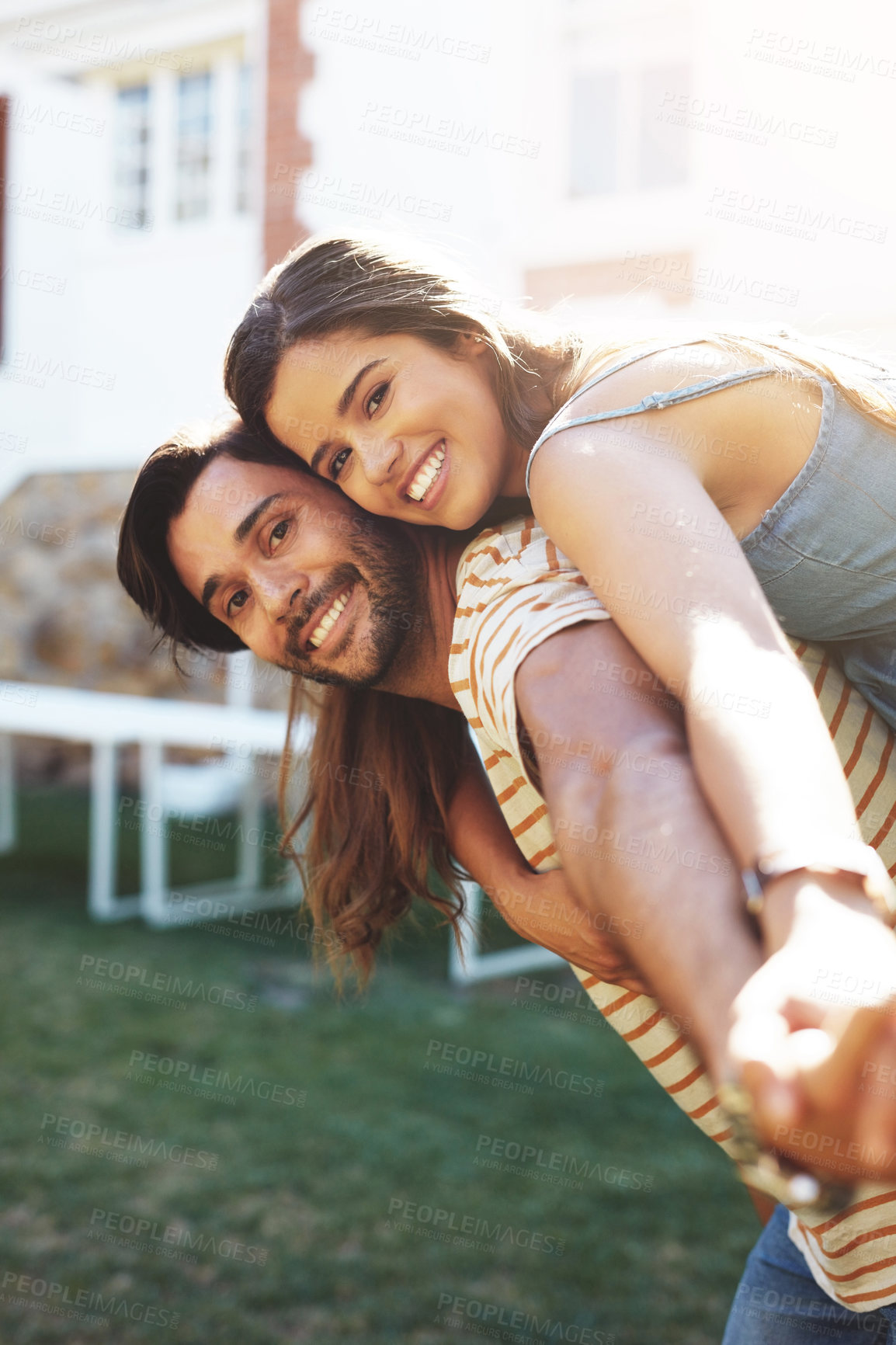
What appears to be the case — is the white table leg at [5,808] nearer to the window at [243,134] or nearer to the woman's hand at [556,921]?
the window at [243,134]

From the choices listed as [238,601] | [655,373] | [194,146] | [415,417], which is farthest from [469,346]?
[194,146]

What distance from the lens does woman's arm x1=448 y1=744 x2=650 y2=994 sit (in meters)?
1.31

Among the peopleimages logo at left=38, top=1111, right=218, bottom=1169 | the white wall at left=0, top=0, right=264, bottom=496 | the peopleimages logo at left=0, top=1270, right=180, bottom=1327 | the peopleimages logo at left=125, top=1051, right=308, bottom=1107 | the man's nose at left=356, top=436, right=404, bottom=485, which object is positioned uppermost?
the man's nose at left=356, top=436, right=404, bottom=485

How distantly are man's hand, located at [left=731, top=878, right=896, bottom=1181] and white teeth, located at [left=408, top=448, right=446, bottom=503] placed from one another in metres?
0.96

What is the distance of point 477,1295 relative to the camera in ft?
11.0

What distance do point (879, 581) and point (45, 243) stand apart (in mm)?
10563

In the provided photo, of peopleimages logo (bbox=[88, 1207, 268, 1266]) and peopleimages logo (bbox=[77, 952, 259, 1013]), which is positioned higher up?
peopleimages logo (bbox=[88, 1207, 268, 1266])

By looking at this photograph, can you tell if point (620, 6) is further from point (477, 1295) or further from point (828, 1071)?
point (828, 1071)

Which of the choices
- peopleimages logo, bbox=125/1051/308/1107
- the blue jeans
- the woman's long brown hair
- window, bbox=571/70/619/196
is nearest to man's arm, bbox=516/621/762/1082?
the woman's long brown hair

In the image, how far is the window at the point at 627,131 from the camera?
7.54 metres

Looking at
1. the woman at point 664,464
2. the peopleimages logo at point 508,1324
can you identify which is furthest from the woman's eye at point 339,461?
the peopleimages logo at point 508,1324

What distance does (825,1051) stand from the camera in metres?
0.67

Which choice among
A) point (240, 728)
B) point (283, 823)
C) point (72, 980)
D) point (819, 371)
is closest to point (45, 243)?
point (240, 728)

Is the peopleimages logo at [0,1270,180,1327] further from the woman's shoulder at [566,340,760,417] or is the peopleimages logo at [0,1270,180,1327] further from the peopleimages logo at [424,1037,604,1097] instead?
the woman's shoulder at [566,340,760,417]
